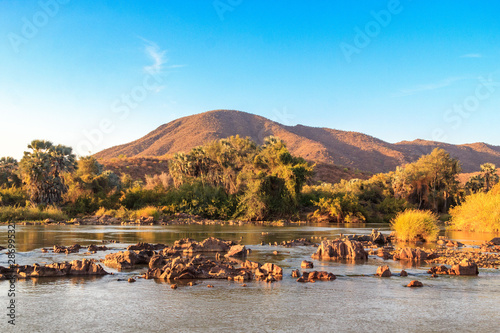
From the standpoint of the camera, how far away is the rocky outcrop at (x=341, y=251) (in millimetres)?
17078

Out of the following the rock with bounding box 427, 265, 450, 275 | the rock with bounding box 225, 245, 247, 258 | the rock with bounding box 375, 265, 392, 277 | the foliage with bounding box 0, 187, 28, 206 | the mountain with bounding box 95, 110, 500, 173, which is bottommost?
the rock with bounding box 427, 265, 450, 275

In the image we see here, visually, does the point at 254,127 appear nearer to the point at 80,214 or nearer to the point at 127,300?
the point at 80,214

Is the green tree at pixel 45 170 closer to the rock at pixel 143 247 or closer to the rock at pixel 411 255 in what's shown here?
the rock at pixel 143 247

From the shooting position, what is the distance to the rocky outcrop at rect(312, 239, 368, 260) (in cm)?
1708

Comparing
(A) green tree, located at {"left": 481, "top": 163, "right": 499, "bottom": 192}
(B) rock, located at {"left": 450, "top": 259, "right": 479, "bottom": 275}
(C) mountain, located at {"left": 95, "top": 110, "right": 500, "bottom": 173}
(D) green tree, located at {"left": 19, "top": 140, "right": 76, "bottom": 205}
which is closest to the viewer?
(B) rock, located at {"left": 450, "top": 259, "right": 479, "bottom": 275}

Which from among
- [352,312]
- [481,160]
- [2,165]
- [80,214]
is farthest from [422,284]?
[481,160]

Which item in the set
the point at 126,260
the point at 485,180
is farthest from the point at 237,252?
the point at 485,180

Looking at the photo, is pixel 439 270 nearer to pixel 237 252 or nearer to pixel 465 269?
pixel 465 269

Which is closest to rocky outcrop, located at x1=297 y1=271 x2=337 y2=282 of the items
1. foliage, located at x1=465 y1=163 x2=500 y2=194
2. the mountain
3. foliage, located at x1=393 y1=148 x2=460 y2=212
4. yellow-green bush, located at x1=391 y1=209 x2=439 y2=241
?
yellow-green bush, located at x1=391 y1=209 x2=439 y2=241

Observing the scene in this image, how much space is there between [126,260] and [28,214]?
33698mm

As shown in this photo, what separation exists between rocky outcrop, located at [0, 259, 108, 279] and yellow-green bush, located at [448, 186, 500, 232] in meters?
28.5

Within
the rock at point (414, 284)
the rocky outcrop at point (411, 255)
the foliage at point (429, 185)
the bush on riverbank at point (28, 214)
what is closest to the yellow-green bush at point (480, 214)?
the rocky outcrop at point (411, 255)

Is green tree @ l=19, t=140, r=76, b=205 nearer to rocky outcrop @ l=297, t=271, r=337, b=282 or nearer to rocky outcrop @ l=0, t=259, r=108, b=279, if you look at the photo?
rocky outcrop @ l=0, t=259, r=108, b=279

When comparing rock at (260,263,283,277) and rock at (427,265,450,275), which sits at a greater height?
rock at (260,263,283,277)
